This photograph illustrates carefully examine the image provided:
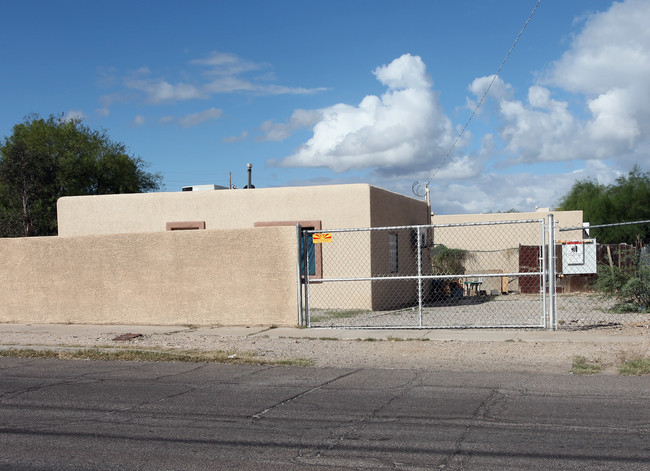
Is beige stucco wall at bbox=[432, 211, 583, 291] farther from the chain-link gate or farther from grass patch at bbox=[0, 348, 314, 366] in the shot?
grass patch at bbox=[0, 348, 314, 366]

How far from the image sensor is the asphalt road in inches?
221

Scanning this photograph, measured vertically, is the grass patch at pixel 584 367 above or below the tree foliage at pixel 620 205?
below

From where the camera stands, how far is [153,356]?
11.2 m

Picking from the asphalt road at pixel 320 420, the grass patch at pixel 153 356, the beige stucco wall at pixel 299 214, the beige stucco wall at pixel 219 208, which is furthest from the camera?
the beige stucco wall at pixel 219 208

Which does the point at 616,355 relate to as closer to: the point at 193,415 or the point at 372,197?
the point at 193,415

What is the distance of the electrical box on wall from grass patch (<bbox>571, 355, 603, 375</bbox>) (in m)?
6.95

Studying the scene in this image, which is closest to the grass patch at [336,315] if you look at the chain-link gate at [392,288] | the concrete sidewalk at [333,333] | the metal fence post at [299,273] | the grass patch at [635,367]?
the chain-link gate at [392,288]

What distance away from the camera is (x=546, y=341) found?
11.7 metres

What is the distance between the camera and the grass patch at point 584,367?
366 inches

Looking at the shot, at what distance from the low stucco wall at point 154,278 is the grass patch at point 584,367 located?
6226mm

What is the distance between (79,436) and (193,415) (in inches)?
47.3

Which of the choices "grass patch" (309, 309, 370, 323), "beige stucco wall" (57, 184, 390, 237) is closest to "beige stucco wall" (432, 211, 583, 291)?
"beige stucco wall" (57, 184, 390, 237)

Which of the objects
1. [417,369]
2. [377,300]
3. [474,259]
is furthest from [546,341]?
[474,259]

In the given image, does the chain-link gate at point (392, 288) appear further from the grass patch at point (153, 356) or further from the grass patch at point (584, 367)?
the grass patch at point (153, 356)
